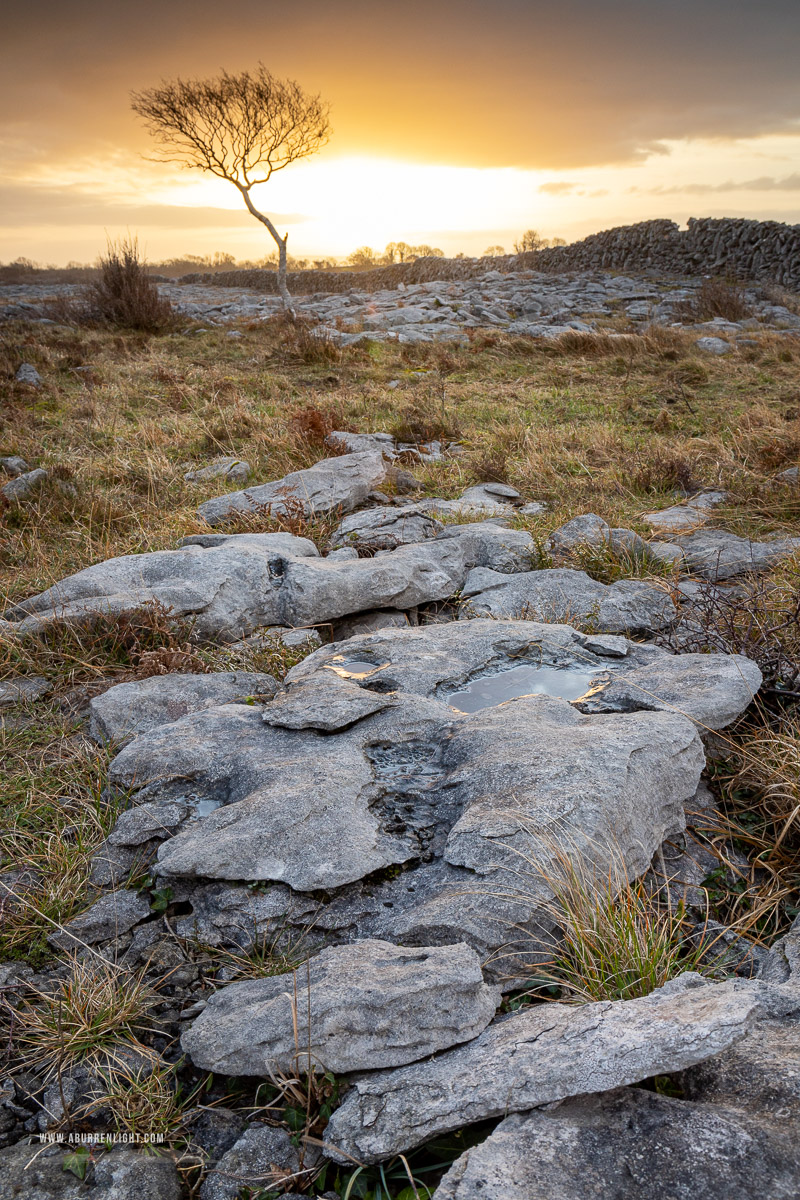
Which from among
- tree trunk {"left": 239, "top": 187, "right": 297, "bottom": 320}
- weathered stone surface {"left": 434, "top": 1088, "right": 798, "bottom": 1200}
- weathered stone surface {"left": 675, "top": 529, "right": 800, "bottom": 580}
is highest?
tree trunk {"left": 239, "top": 187, "right": 297, "bottom": 320}

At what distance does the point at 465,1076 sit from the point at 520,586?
10.1ft

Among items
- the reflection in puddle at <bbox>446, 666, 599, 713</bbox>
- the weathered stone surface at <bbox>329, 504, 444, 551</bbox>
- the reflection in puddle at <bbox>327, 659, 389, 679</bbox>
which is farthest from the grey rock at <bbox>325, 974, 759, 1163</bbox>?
the weathered stone surface at <bbox>329, 504, 444, 551</bbox>

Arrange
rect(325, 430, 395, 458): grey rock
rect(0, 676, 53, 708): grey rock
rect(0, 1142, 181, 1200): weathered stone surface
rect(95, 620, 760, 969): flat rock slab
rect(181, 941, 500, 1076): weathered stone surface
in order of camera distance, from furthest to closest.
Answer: rect(325, 430, 395, 458): grey rock, rect(0, 676, 53, 708): grey rock, rect(95, 620, 760, 969): flat rock slab, rect(181, 941, 500, 1076): weathered stone surface, rect(0, 1142, 181, 1200): weathered stone surface

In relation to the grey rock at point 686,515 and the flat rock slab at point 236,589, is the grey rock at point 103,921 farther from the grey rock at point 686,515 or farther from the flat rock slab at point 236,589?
the grey rock at point 686,515

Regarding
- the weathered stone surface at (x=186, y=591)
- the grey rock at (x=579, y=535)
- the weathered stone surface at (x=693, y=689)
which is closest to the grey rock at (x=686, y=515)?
Result: the grey rock at (x=579, y=535)

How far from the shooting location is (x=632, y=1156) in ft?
4.01

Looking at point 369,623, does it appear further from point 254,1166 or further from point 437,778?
point 254,1166

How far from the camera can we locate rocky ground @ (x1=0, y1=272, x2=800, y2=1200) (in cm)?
140

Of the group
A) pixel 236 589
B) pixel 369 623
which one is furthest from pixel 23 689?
pixel 369 623

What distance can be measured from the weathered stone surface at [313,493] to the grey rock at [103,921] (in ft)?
11.7

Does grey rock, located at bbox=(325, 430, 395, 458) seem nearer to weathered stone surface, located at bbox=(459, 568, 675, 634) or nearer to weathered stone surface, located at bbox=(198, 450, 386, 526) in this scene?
weathered stone surface, located at bbox=(198, 450, 386, 526)

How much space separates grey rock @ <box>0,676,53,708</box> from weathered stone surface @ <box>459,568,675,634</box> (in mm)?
2252

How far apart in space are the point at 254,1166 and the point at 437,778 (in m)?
1.21

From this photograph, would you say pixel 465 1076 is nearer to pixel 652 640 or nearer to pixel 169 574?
pixel 652 640
